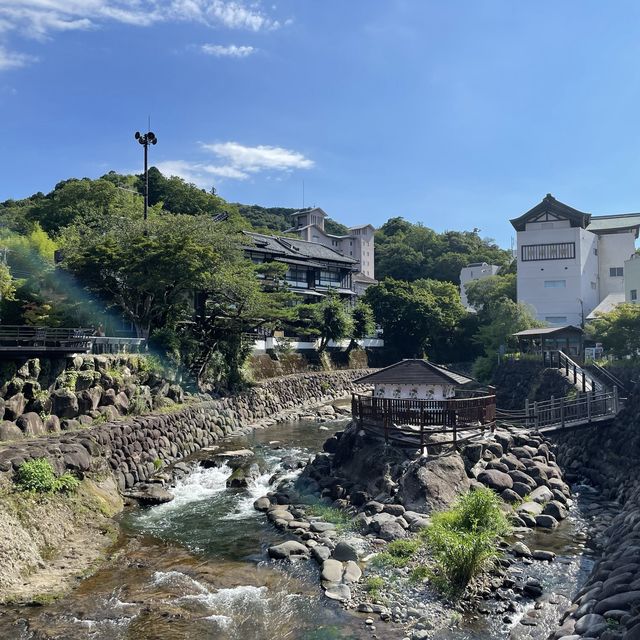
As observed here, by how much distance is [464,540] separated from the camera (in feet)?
43.2

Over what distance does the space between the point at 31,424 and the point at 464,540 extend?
16620 millimetres

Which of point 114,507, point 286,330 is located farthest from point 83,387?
point 286,330

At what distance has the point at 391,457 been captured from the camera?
2017 centimetres

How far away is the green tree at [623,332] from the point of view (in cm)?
3195

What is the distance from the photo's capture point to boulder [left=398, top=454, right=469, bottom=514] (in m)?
18.0

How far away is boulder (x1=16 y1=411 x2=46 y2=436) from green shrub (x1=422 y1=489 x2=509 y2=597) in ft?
50.1

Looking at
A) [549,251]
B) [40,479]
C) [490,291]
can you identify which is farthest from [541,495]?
[490,291]

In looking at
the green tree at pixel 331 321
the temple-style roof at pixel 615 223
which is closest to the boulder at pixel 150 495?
the green tree at pixel 331 321

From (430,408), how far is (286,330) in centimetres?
3452

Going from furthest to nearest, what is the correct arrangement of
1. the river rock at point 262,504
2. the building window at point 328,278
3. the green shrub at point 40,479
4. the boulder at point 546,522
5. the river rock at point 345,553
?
1. the building window at point 328,278
2. the river rock at point 262,504
3. the boulder at point 546,522
4. the green shrub at point 40,479
5. the river rock at point 345,553

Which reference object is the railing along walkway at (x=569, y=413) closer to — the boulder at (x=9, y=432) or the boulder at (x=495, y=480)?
the boulder at (x=495, y=480)

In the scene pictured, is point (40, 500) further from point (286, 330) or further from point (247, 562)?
point (286, 330)

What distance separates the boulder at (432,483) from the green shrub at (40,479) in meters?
10.7

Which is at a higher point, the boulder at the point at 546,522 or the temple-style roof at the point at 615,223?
the temple-style roof at the point at 615,223
